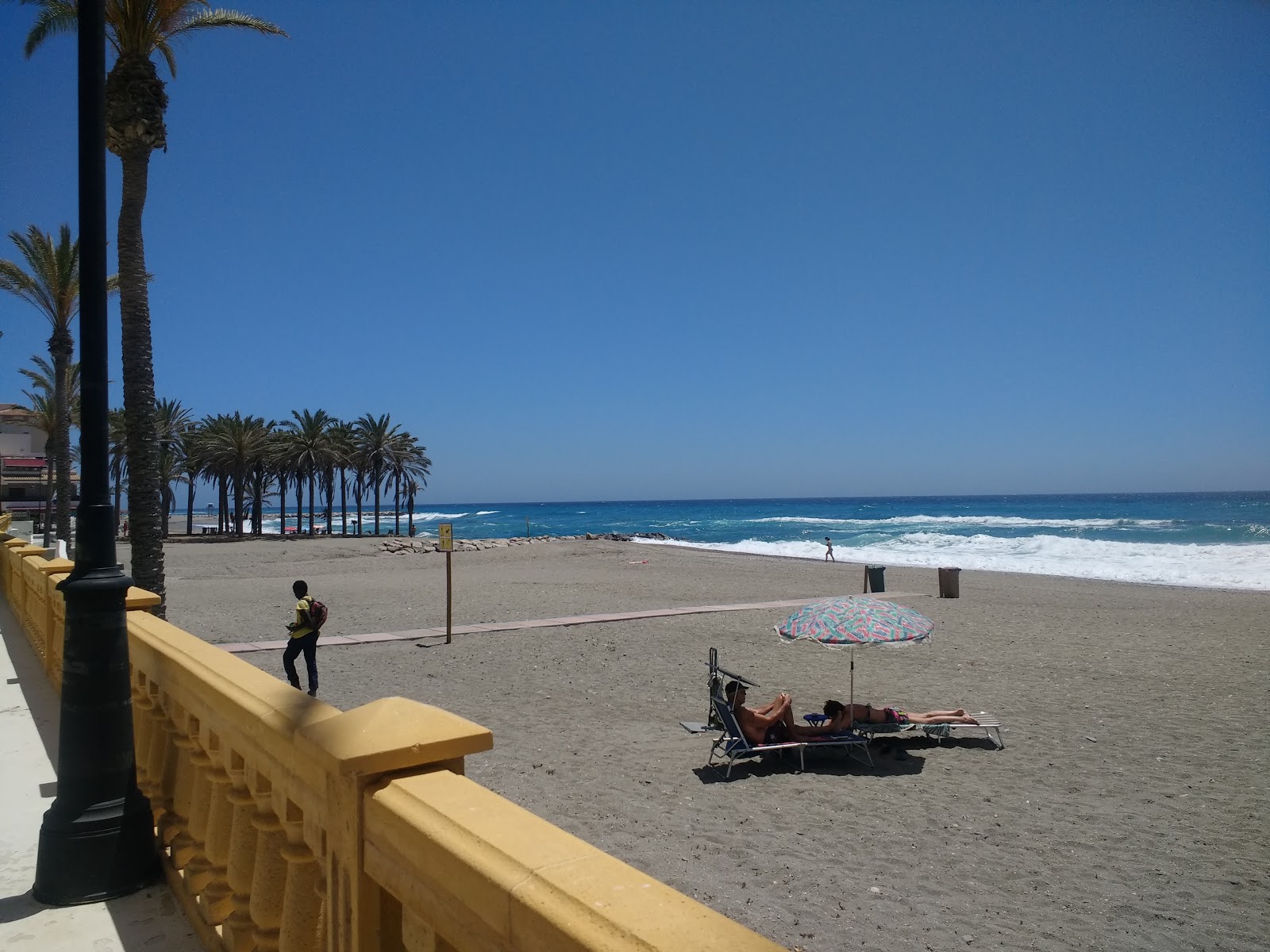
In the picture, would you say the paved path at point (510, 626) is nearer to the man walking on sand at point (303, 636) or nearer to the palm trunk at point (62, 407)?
the man walking on sand at point (303, 636)

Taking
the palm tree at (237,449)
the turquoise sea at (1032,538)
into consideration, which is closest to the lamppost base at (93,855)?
the turquoise sea at (1032,538)

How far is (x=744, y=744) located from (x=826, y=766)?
3.12 feet

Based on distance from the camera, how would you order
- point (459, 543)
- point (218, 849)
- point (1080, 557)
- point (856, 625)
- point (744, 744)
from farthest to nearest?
point (459, 543) < point (1080, 557) < point (856, 625) < point (744, 744) < point (218, 849)

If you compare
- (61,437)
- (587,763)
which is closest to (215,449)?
(61,437)

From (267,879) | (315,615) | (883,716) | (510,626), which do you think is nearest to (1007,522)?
(510,626)

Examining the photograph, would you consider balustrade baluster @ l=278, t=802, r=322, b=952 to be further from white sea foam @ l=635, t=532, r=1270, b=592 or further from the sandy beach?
white sea foam @ l=635, t=532, r=1270, b=592

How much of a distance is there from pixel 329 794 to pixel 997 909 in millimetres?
5078

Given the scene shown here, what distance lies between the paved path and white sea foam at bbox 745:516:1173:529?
64.5 meters

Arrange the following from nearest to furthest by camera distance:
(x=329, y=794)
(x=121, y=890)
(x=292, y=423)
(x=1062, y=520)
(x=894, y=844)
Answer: (x=329, y=794)
(x=121, y=890)
(x=894, y=844)
(x=292, y=423)
(x=1062, y=520)

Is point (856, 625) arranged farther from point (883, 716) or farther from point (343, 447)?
point (343, 447)

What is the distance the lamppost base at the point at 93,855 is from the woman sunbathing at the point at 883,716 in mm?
6642

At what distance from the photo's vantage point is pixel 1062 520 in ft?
289

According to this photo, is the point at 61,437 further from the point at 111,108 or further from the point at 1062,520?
the point at 1062,520

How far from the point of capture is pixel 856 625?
850 centimetres
